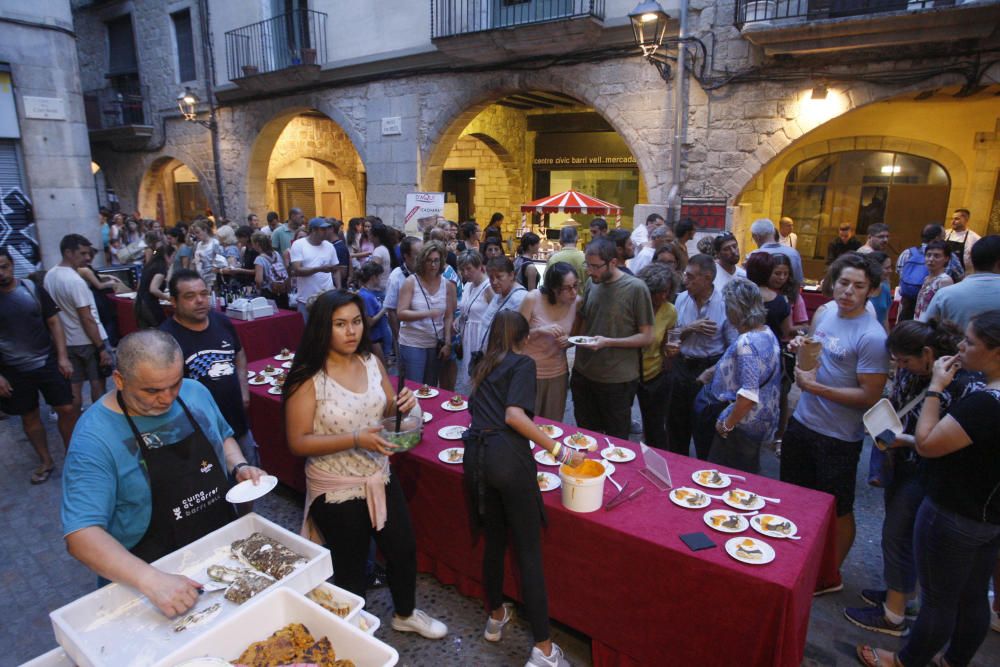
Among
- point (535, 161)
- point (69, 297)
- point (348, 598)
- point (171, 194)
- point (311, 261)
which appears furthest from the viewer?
point (171, 194)

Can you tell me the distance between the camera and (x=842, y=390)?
9.49ft

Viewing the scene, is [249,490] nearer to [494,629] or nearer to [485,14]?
[494,629]

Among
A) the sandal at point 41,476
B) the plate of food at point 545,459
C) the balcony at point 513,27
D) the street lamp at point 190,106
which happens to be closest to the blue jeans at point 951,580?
the plate of food at point 545,459

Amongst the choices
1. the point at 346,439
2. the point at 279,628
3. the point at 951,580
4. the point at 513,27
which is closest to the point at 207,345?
the point at 346,439

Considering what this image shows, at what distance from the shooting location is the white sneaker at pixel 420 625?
2832 mm

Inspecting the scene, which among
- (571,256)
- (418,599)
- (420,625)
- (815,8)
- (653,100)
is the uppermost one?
(815,8)

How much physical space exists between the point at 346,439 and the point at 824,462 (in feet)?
8.24

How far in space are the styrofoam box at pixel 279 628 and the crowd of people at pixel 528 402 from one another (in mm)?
267

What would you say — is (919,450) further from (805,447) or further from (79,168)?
(79,168)

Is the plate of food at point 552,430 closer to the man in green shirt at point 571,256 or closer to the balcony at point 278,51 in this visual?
the man in green shirt at point 571,256

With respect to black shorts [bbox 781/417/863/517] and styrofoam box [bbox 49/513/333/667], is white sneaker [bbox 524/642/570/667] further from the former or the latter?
black shorts [bbox 781/417/863/517]

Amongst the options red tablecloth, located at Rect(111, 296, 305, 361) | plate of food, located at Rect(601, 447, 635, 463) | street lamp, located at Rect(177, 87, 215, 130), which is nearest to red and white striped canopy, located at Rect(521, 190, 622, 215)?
red tablecloth, located at Rect(111, 296, 305, 361)

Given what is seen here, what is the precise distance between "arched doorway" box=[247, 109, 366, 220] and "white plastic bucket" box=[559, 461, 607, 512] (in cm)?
1557

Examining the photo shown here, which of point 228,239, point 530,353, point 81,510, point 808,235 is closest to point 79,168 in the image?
point 228,239
